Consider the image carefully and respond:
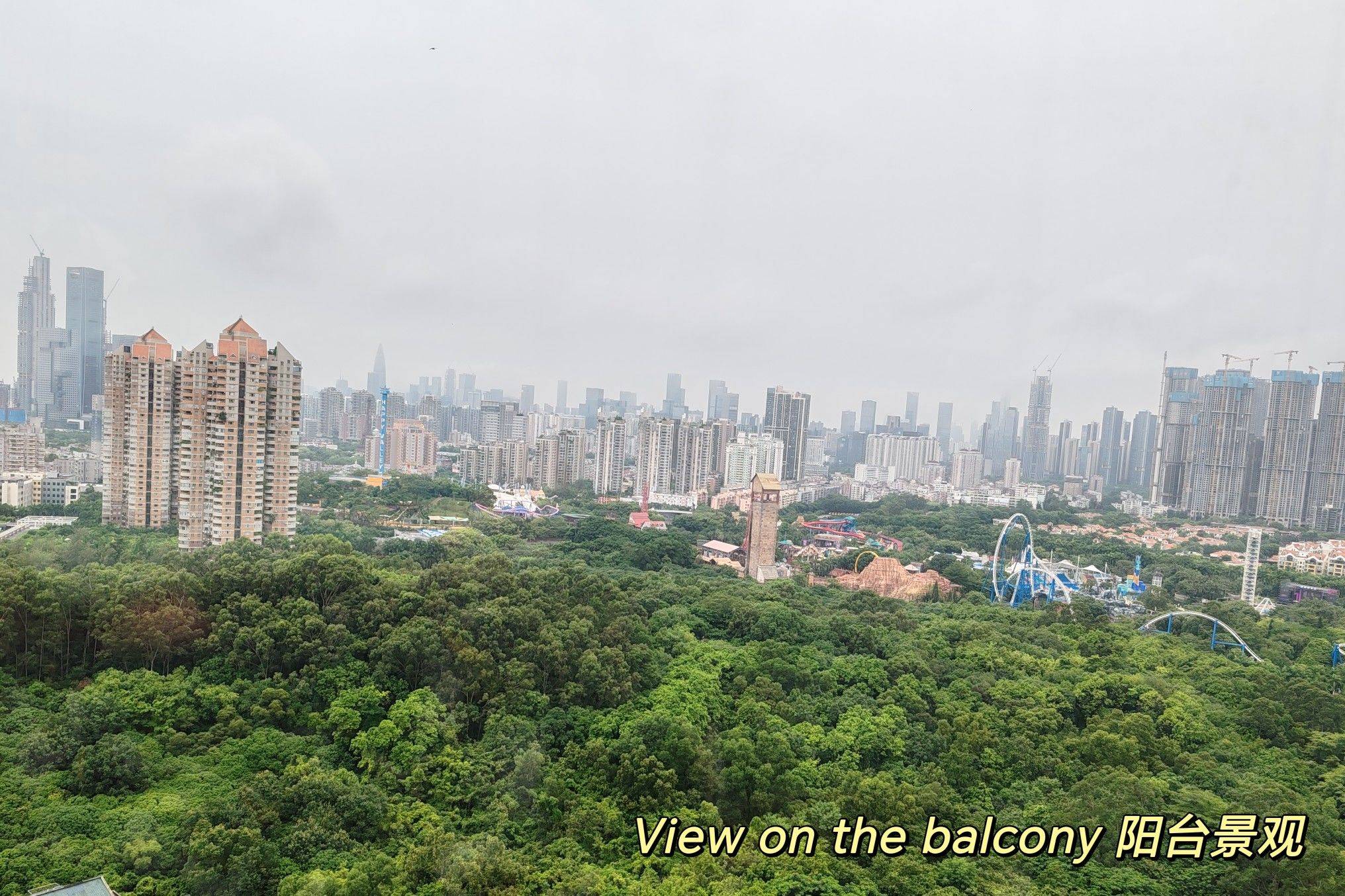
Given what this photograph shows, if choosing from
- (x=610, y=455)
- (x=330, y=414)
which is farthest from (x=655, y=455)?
(x=330, y=414)

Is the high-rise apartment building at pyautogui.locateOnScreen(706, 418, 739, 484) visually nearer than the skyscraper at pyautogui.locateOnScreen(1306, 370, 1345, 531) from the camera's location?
No

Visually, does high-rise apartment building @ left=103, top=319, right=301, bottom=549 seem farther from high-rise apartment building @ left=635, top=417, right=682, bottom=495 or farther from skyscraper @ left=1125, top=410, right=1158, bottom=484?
skyscraper @ left=1125, top=410, right=1158, bottom=484

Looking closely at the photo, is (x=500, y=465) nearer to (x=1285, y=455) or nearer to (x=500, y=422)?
(x=500, y=422)

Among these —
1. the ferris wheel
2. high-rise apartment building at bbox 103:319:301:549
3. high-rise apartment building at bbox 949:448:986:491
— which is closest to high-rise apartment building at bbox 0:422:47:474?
high-rise apartment building at bbox 103:319:301:549

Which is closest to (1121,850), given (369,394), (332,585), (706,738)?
(706,738)

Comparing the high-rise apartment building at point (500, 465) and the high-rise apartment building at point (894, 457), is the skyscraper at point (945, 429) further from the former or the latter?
the high-rise apartment building at point (500, 465)

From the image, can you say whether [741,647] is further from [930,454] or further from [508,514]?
[930,454]
